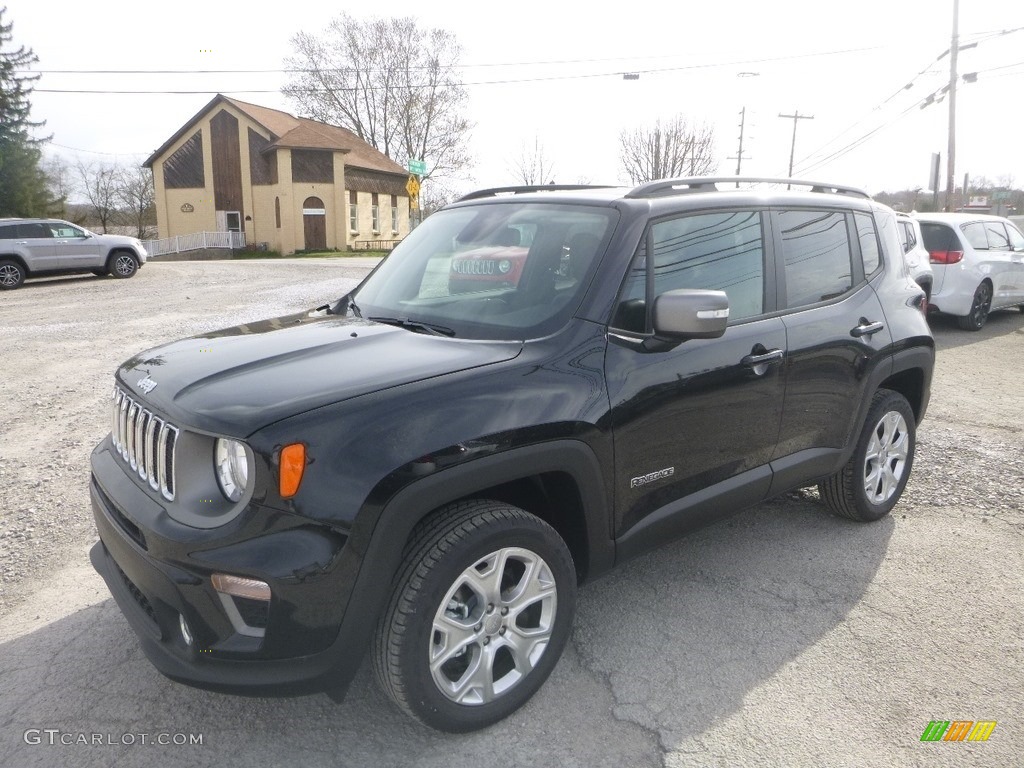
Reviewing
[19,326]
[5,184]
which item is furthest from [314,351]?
[5,184]

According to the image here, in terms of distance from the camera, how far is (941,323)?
1274 centimetres

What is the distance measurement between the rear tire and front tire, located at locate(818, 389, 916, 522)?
20.5 meters

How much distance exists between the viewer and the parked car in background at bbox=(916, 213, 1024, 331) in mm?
11625

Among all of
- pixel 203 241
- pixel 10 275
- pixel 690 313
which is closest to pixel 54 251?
pixel 10 275

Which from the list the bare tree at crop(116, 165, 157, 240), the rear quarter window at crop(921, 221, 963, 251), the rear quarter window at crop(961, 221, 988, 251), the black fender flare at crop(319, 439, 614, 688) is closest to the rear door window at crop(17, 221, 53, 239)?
the rear quarter window at crop(921, 221, 963, 251)

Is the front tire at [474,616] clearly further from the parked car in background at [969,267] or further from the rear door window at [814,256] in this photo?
the parked car in background at [969,267]

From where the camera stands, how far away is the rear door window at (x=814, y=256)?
3871 mm

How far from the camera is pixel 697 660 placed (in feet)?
10.5

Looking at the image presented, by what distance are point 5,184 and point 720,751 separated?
44.2m

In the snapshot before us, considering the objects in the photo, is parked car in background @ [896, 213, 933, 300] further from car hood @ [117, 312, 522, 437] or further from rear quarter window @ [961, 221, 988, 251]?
car hood @ [117, 312, 522, 437]

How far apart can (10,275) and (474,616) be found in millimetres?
20776

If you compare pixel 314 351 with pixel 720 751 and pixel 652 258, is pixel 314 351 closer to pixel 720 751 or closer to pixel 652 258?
pixel 652 258

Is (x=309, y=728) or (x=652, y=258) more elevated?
(x=652, y=258)

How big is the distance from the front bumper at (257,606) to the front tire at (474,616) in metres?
0.19
